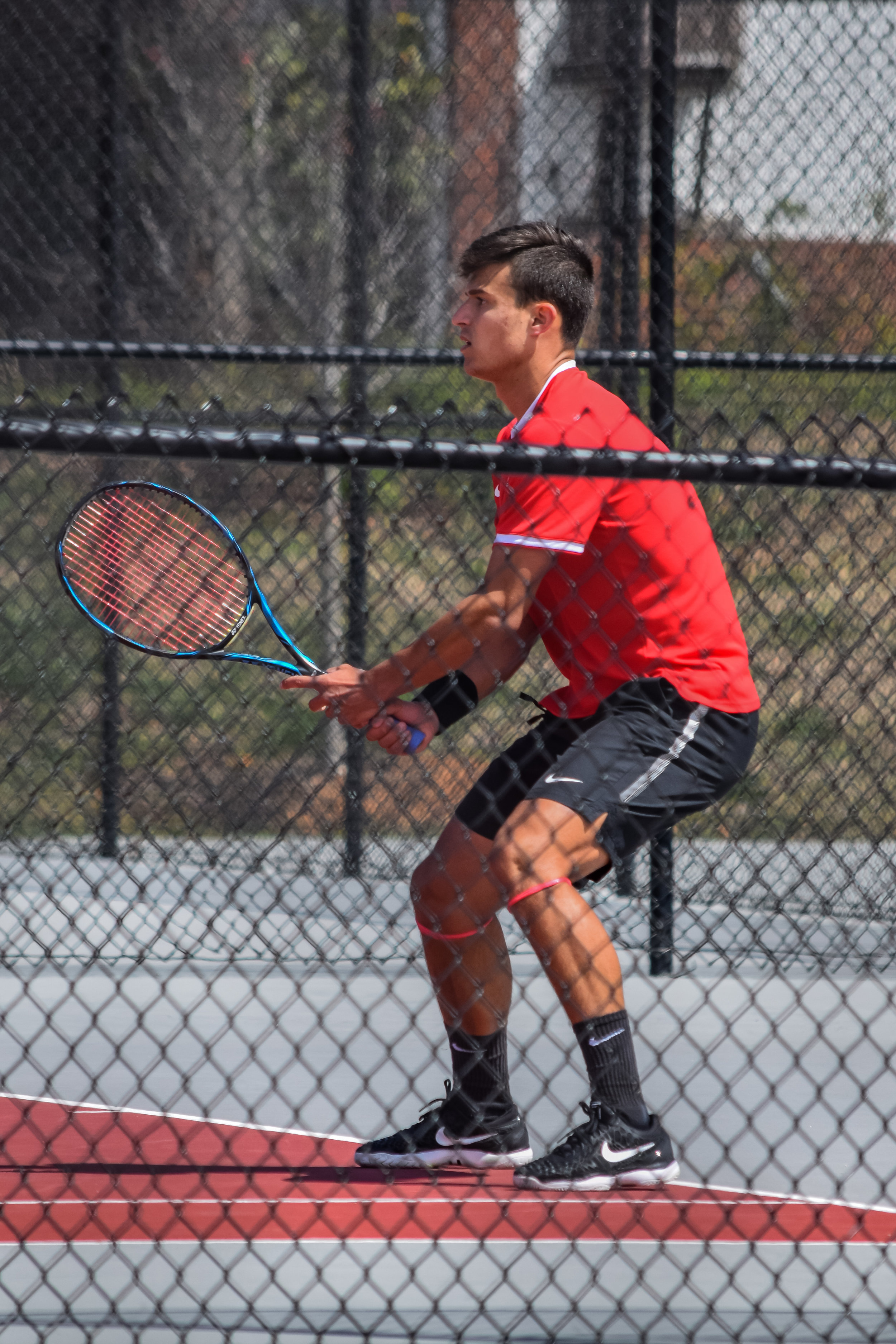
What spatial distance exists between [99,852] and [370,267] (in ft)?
7.36

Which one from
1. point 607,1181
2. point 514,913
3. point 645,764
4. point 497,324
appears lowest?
point 607,1181

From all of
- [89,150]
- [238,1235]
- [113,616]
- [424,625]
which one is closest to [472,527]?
[424,625]

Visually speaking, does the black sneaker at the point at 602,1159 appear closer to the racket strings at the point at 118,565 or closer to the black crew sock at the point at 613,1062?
the black crew sock at the point at 613,1062

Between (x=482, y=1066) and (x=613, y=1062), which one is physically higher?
(x=613, y=1062)

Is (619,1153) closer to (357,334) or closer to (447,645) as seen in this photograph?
(447,645)

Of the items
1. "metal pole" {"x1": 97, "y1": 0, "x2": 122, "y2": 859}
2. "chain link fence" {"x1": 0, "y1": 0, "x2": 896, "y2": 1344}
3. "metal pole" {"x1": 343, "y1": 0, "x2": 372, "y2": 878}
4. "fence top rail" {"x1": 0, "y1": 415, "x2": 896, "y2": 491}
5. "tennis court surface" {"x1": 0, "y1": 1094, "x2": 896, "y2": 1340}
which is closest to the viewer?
"fence top rail" {"x1": 0, "y1": 415, "x2": 896, "y2": 491}

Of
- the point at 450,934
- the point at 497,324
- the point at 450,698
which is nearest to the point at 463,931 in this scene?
the point at 450,934

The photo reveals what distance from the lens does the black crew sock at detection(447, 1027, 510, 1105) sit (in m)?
2.87

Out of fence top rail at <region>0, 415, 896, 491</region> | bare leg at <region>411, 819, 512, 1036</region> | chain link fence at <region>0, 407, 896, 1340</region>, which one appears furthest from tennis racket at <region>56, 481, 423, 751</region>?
fence top rail at <region>0, 415, 896, 491</region>

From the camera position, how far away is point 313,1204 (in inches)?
109

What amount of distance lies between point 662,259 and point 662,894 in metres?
1.70

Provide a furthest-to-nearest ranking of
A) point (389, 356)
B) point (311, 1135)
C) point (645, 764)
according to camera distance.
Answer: point (389, 356) → point (311, 1135) → point (645, 764)

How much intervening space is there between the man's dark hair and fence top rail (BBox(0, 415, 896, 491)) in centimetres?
66

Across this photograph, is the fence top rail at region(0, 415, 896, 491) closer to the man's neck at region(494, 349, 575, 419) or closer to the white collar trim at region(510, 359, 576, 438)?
the white collar trim at region(510, 359, 576, 438)
